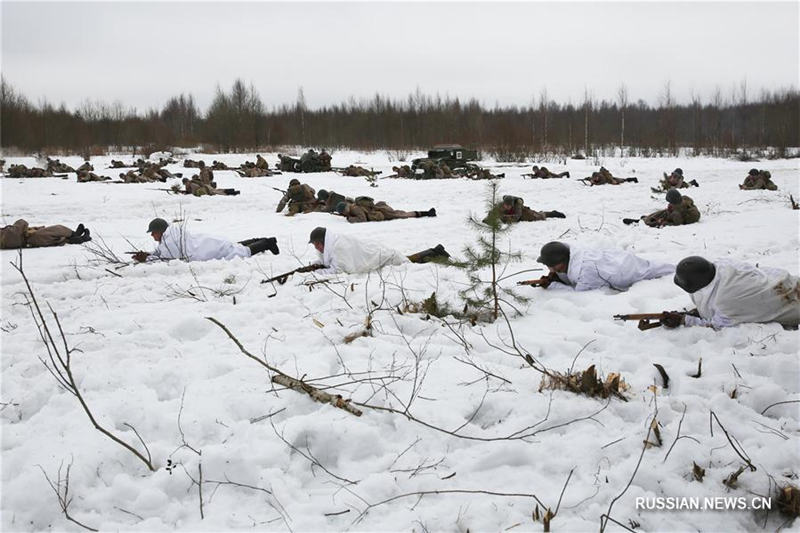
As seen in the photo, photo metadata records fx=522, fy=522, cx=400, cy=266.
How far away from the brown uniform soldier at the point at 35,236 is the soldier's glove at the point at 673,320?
7940 mm

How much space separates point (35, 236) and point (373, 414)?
24.9 ft

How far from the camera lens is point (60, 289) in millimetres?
5395

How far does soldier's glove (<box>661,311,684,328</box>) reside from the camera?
3803 mm

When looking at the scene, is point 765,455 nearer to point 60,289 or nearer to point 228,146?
point 60,289

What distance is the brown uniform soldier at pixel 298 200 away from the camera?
460 inches

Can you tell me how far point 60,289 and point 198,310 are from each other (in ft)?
6.83

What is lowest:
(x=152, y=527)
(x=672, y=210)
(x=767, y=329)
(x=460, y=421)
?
(x=152, y=527)

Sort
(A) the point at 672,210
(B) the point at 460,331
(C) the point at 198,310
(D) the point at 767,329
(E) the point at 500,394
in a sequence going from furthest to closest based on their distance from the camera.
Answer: (A) the point at 672,210 → (C) the point at 198,310 → (B) the point at 460,331 → (D) the point at 767,329 → (E) the point at 500,394

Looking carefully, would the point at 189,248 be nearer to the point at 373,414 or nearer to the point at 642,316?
the point at 373,414

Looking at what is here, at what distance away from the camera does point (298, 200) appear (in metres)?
11.9

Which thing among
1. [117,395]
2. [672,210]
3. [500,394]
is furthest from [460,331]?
[672,210]

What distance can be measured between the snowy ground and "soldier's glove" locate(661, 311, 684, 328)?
6 centimetres

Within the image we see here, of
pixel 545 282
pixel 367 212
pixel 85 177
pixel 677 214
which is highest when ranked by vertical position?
pixel 85 177

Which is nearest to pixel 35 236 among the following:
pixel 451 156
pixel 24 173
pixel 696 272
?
pixel 696 272
